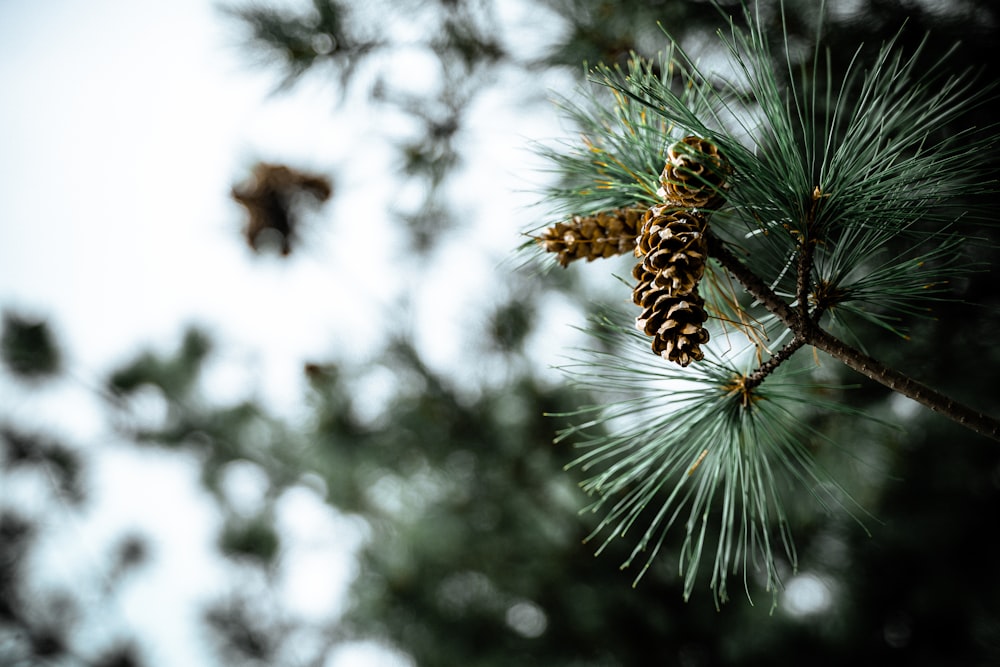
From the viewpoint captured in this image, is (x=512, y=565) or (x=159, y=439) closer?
(x=512, y=565)

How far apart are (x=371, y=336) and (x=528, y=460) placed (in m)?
0.40

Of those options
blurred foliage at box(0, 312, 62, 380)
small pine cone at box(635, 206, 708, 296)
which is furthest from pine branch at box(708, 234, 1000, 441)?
blurred foliage at box(0, 312, 62, 380)

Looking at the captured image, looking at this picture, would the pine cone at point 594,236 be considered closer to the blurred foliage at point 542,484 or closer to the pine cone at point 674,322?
the pine cone at point 674,322

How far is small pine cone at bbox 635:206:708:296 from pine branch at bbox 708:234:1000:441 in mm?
20

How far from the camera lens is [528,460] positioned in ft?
3.49

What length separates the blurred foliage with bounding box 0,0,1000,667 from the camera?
2.16 feet

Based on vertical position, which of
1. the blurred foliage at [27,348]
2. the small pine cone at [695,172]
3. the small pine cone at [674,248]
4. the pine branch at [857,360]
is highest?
the blurred foliage at [27,348]

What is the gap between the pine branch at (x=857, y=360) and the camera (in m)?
0.28

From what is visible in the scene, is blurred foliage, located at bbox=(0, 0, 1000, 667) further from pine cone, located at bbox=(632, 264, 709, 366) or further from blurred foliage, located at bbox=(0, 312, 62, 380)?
pine cone, located at bbox=(632, 264, 709, 366)

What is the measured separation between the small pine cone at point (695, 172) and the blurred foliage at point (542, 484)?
1.29 ft

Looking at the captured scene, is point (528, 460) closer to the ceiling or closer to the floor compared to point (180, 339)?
closer to the floor

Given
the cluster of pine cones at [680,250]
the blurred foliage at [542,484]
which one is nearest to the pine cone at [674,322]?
the cluster of pine cones at [680,250]

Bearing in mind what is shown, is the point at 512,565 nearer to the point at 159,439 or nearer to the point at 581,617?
the point at 581,617

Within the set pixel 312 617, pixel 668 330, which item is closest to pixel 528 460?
pixel 668 330
